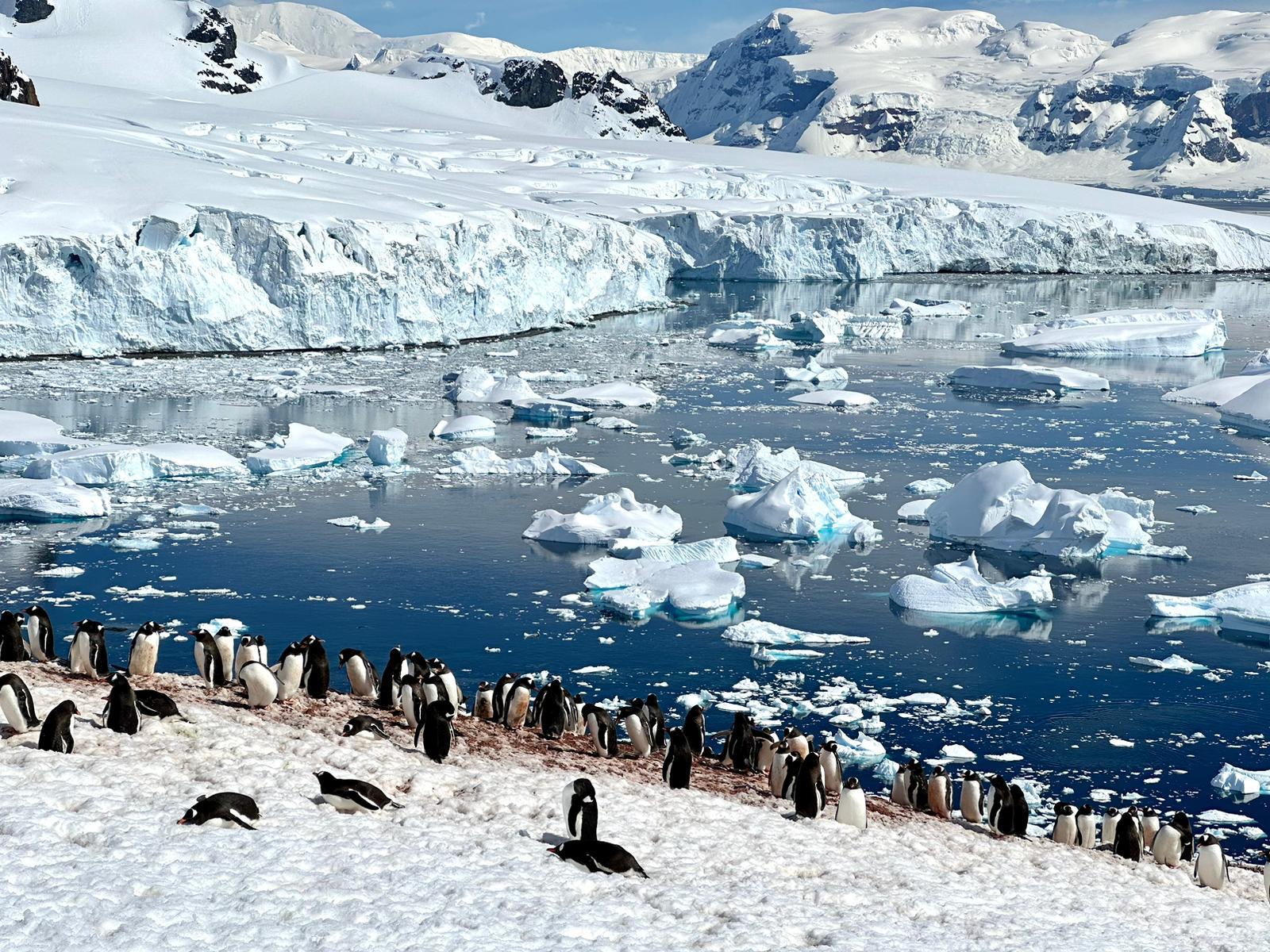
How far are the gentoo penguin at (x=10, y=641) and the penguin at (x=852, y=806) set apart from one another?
6.45 meters

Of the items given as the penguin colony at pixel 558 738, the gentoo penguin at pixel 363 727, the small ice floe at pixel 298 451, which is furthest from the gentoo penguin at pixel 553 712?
the small ice floe at pixel 298 451

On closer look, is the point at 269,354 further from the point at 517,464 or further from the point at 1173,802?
the point at 1173,802

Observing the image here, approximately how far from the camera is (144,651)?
10156mm

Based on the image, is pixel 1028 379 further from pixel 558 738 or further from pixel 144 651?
pixel 144 651

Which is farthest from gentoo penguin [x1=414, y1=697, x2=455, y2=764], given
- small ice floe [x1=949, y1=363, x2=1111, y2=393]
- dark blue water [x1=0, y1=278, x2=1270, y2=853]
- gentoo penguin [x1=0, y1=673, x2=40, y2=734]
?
small ice floe [x1=949, y1=363, x2=1111, y2=393]

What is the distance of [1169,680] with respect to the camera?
12.5 metres

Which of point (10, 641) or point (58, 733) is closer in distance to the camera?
point (58, 733)

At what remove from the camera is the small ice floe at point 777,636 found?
520 inches

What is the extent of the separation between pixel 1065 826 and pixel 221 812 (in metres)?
5.52

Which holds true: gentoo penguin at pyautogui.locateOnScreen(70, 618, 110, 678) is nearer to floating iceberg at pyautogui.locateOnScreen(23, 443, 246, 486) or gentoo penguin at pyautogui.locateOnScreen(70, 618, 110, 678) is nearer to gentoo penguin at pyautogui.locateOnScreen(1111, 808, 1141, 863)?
gentoo penguin at pyautogui.locateOnScreen(1111, 808, 1141, 863)

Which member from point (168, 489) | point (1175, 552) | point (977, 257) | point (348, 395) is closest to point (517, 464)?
point (168, 489)

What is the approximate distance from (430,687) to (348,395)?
17.4 meters

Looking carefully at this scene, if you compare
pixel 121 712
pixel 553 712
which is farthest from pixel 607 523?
pixel 121 712

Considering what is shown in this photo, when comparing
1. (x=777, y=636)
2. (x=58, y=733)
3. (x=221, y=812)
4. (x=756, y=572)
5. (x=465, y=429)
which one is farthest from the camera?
(x=465, y=429)
